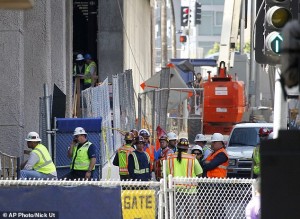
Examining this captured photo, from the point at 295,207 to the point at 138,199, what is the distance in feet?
25.4

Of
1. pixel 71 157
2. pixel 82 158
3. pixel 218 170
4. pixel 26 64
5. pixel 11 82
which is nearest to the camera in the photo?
pixel 82 158

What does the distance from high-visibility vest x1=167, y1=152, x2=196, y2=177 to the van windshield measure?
7.02 metres

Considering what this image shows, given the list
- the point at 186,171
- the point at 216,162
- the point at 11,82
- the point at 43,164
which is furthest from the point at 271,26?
the point at 11,82

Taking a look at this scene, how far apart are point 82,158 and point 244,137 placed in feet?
22.6

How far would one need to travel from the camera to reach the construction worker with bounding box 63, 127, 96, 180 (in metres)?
17.2

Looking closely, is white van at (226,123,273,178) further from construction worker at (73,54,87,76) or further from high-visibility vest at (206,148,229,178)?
construction worker at (73,54,87,76)

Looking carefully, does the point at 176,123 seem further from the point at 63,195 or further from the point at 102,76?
the point at 63,195

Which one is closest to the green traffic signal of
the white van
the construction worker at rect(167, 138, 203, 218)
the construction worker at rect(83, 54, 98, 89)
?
the construction worker at rect(167, 138, 203, 218)

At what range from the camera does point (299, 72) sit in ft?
19.3

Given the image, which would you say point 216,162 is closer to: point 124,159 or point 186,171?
point 186,171

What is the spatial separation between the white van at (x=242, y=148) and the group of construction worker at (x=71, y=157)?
188 inches

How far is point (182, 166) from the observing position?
52.6 feet

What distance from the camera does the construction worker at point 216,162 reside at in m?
17.3

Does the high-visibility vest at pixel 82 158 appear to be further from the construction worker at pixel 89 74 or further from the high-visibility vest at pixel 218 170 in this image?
the construction worker at pixel 89 74
